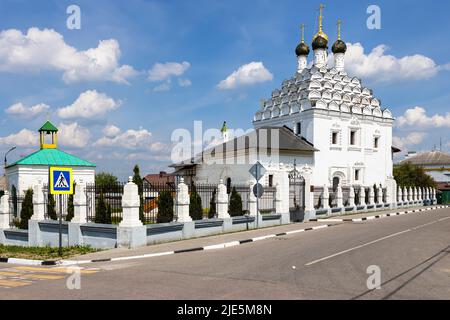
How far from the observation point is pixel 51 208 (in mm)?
19516

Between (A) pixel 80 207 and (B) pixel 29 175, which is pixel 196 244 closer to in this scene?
(A) pixel 80 207

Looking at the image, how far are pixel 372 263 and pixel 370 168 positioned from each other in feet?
122

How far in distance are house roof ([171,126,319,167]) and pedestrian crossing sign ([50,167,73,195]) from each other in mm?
24825

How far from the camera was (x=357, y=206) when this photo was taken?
1195 inches

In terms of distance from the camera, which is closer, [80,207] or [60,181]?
[60,181]

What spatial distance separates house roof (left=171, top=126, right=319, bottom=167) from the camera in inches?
1464

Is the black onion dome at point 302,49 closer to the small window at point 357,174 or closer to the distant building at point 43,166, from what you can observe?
the small window at point 357,174

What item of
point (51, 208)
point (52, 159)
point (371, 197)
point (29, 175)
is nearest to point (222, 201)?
point (51, 208)

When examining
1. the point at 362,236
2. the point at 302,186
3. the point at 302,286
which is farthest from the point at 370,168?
the point at 302,286

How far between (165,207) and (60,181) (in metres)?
5.20

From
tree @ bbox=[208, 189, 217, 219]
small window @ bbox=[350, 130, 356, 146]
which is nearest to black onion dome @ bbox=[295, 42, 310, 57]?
small window @ bbox=[350, 130, 356, 146]

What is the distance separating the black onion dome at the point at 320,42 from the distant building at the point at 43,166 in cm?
2661

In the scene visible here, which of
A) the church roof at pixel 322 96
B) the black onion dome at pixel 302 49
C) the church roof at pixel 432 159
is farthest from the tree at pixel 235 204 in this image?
the church roof at pixel 432 159
